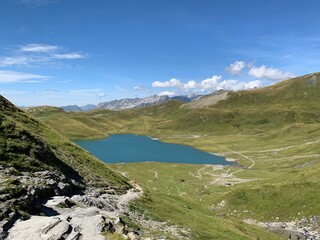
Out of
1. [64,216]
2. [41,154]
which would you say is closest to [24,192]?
[64,216]

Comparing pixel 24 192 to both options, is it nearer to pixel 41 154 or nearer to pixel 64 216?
pixel 64 216

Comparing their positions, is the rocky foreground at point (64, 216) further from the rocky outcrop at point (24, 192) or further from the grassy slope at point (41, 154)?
the grassy slope at point (41, 154)

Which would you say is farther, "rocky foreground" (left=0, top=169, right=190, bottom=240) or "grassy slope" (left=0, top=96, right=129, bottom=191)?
"grassy slope" (left=0, top=96, right=129, bottom=191)

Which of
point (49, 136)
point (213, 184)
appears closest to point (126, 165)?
point (213, 184)

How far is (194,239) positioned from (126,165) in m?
119

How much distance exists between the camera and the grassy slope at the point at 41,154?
41934mm

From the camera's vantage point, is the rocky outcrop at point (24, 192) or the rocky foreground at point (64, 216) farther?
the rocky outcrop at point (24, 192)

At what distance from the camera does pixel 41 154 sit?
47.0 metres

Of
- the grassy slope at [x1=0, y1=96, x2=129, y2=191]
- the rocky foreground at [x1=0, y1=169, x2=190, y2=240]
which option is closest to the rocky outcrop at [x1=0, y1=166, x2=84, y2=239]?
the rocky foreground at [x1=0, y1=169, x2=190, y2=240]

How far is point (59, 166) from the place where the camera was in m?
50.3

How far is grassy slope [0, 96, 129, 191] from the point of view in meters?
41.9

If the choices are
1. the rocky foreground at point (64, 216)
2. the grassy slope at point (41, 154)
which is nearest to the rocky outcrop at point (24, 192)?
the rocky foreground at point (64, 216)

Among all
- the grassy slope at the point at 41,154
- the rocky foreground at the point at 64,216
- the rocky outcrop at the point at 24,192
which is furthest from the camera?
the grassy slope at the point at 41,154

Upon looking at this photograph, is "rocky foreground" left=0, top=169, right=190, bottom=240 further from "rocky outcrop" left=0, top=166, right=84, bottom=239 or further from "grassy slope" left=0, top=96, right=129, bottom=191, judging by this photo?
"grassy slope" left=0, top=96, right=129, bottom=191
